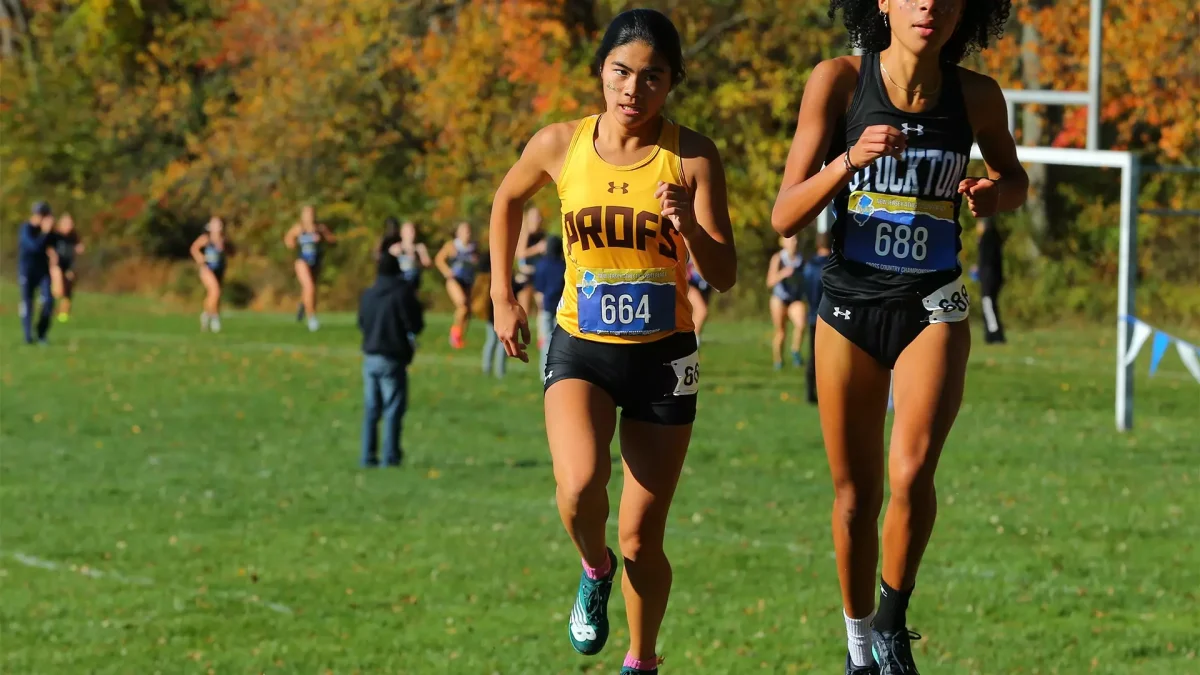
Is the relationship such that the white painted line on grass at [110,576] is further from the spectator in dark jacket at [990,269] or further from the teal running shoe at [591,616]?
the spectator in dark jacket at [990,269]

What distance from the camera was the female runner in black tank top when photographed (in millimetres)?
5969

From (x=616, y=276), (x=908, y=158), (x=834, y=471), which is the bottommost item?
(x=834, y=471)

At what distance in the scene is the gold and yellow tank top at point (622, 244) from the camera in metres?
6.25

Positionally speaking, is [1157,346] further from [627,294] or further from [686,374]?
[627,294]

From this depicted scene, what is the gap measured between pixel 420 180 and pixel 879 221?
135ft

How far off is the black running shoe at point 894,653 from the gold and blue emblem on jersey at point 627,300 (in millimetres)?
1243

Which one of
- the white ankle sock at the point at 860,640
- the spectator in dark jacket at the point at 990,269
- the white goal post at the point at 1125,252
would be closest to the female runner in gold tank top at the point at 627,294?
the white ankle sock at the point at 860,640

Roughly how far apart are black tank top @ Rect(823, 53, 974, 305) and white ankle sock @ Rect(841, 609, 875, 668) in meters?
1.09

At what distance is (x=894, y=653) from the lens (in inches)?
246

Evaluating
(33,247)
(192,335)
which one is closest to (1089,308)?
(192,335)

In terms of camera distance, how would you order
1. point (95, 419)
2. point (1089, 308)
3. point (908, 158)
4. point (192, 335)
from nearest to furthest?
1. point (908, 158)
2. point (95, 419)
3. point (192, 335)
4. point (1089, 308)

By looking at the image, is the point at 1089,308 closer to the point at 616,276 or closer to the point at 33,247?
the point at 33,247

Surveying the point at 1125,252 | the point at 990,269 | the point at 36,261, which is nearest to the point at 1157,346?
the point at 1125,252

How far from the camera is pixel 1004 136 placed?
6246mm
